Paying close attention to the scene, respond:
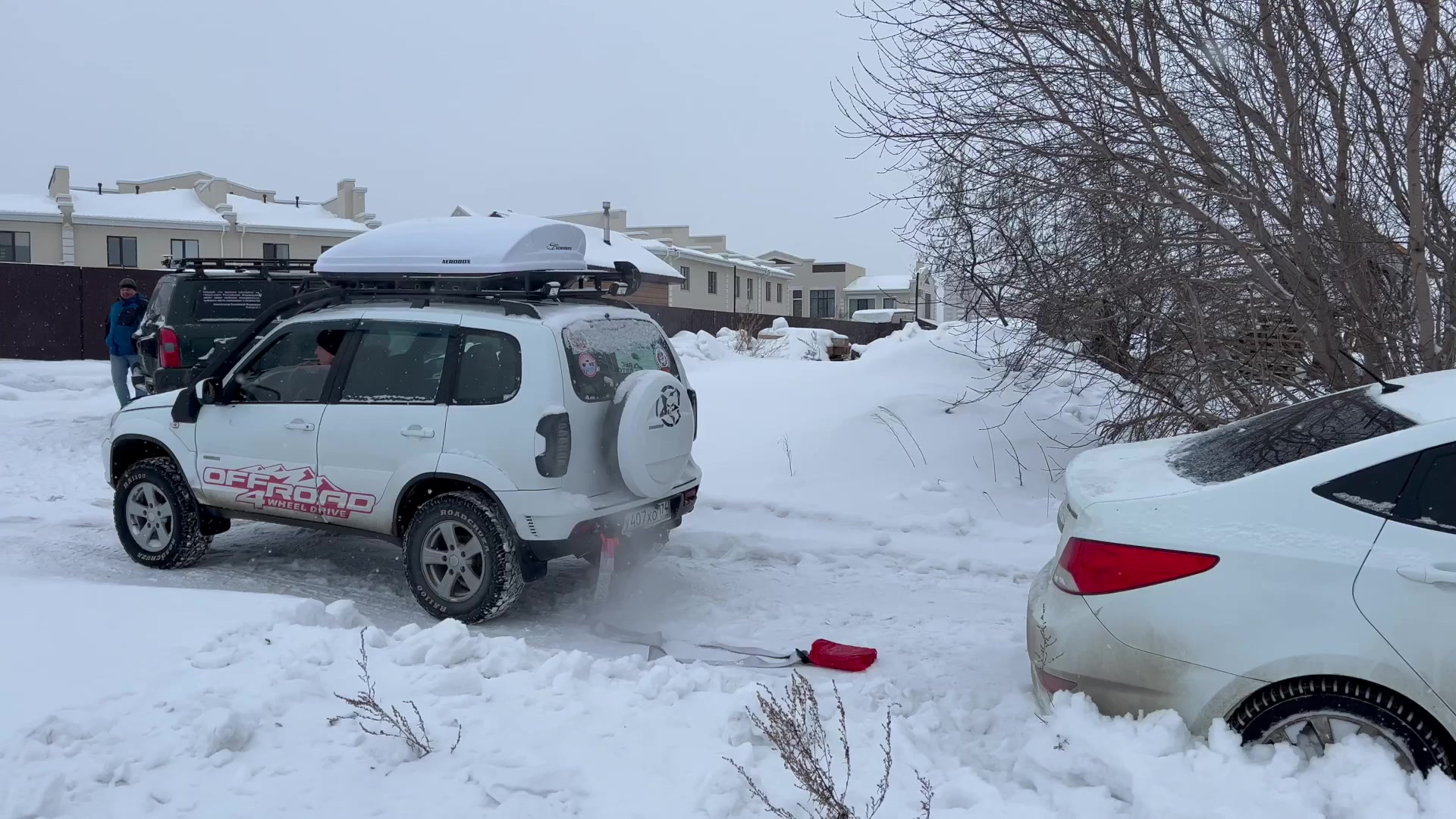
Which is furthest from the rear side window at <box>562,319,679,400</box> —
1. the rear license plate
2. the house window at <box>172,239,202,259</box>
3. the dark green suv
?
the house window at <box>172,239,202,259</box>

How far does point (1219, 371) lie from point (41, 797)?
25.0 feet

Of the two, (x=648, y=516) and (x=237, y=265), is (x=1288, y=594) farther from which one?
(x=237, y=265)

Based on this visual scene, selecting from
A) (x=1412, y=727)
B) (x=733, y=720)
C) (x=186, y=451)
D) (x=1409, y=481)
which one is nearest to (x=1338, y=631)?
(x=1412, y=727)

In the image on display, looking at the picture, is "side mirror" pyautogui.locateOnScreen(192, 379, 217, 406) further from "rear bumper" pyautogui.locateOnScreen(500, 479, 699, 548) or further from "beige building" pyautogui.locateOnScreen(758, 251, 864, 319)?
"beige building" pyautogui.locateOnScreen(758, 251, 864, 319)

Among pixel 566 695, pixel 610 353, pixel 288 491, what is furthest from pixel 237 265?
pixel 566 695

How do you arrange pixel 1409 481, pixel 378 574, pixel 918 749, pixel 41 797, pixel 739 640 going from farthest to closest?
pixel 378 574 < pixel 739 640 < pixel 918 749 < pixel 1409 481 < pixel 41 797

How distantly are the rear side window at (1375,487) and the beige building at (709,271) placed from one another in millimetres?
41973

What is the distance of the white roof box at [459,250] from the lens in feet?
20.0

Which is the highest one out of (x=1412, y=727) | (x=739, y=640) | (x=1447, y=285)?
(x=1447, y=285)

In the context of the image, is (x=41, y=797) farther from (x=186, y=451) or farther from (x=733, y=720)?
(x=186, y=451)

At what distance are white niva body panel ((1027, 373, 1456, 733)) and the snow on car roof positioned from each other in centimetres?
1

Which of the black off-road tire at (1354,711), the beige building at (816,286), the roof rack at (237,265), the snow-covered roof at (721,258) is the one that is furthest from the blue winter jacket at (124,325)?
the beige building at (816,286)

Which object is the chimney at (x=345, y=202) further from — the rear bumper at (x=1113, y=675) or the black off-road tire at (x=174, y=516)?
the rear bumper at (x=1113, y=675)

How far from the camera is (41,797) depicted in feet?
10.0
